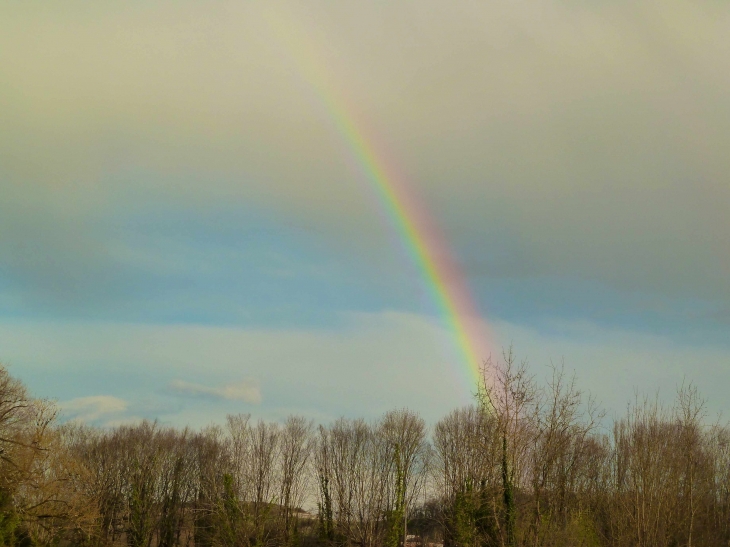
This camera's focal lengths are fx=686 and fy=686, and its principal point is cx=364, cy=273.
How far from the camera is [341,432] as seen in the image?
64.6m

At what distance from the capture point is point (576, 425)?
28.4 meters

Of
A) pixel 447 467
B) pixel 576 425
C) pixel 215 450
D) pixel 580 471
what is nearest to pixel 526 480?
pixel 576 425

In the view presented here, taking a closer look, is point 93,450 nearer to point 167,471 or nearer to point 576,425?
point 167,471

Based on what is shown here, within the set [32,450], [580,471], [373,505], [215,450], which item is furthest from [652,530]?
[215,450]

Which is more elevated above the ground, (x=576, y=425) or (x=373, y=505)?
(x=576, y=425)

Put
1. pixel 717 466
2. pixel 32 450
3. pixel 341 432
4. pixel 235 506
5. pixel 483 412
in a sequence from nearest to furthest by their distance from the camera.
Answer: pixel 483 412
pixel 32 450
pixel 717 466
pixel 235 506
pixel 341 432

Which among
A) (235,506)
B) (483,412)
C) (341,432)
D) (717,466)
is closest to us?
(483,412)

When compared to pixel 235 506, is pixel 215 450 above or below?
above

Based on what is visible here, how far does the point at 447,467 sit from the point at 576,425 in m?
32.6

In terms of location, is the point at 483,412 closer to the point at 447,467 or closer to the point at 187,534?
the point at 447,467

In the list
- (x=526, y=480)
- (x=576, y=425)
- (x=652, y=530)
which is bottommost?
(x=652, y=530)

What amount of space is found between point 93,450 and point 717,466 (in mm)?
54303

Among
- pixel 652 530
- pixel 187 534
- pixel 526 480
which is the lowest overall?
pixel 187 534

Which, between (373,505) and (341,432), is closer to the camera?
(373,505)
